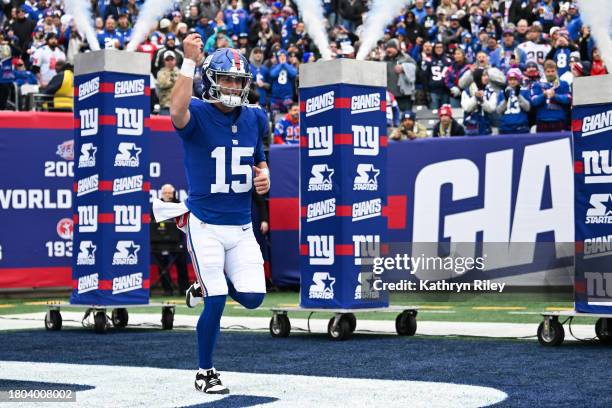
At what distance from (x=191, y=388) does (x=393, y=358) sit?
2423mm

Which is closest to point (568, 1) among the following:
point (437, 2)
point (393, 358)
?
point (437, 2)

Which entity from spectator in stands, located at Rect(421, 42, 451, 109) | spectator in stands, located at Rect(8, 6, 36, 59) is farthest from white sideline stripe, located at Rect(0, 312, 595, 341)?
spectator in stands, located at Rect(8, 6, 36, 59)

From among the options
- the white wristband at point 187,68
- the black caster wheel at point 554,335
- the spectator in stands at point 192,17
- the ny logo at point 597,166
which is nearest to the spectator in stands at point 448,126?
the ny logo at point 597,166

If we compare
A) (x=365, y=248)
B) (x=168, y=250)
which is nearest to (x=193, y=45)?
(x=365, y=248)

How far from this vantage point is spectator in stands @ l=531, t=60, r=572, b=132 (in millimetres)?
17109

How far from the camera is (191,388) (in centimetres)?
796

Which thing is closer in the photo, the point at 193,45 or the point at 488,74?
the point at 193,45

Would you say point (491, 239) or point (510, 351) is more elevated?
point (491, 239)

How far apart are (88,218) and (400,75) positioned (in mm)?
8878

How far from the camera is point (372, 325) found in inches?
525

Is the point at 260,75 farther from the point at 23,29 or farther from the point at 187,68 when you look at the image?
the point at 187,68

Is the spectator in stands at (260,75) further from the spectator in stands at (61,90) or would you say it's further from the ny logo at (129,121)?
the ny logo at (129,121)

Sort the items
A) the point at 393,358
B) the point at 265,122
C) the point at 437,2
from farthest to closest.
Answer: the point at 437,2, the point at 393,358, the point at 265,122

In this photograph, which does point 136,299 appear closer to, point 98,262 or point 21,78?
point 98,262
